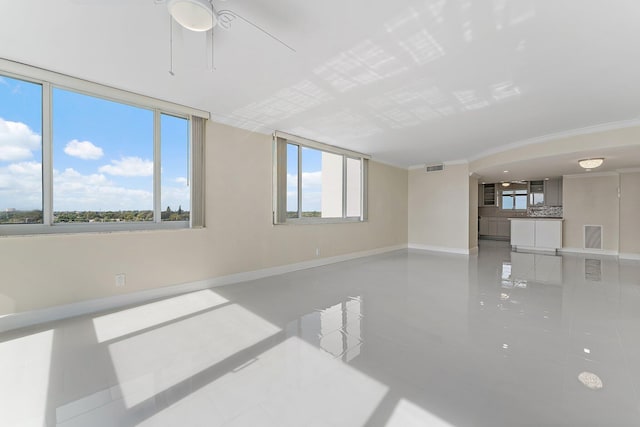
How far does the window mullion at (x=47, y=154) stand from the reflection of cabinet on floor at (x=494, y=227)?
12834 millimetres

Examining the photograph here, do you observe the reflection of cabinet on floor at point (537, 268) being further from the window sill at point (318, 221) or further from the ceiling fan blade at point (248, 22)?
the ceiling fan blade at point (248, 22)

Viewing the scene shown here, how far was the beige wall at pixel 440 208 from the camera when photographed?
25.0 feet

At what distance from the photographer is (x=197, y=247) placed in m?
4.07

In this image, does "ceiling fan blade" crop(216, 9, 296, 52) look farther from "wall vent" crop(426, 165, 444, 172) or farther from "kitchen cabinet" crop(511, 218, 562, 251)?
"kitchen cabinet" crop(511, 218, 562, 251)

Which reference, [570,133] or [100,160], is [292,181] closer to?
[100,160]

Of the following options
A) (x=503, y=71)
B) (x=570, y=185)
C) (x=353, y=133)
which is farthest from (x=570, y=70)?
(x=570, y=185)

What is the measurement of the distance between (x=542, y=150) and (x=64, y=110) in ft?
26.0

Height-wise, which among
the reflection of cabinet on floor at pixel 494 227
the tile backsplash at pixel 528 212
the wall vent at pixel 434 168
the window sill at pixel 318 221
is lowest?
the reflection of cabinet on floor at pixel 494 227

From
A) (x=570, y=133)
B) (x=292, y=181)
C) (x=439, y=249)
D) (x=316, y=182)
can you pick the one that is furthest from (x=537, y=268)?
(x=292, y=181)

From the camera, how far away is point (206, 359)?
7.17 ft

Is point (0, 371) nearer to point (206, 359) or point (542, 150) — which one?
point (206, 359)

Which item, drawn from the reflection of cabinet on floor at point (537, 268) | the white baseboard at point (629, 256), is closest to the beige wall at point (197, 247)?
the reflection of cabinet on floor at point (537, 268)

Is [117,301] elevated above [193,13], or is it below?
below

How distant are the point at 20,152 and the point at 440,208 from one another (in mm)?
8536
